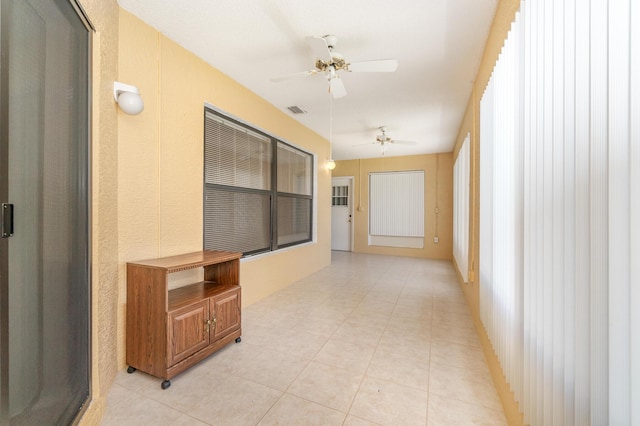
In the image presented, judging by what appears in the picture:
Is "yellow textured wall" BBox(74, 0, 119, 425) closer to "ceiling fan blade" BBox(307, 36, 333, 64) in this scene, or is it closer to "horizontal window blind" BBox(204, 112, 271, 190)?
"horizontal window blind" BBox(204, 112, 271, 190)

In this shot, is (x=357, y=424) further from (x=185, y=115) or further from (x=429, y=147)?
(x=429, y=147)

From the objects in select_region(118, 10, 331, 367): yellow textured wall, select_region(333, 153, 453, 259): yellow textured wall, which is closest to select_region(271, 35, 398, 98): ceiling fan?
select_region(118, 10, 331, 367): yellow textured wall

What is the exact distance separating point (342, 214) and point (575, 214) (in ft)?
23.9

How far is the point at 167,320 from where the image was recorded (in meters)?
1.84

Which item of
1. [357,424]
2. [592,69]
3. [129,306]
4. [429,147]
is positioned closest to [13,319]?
[129,306]

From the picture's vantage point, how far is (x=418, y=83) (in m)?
3.17

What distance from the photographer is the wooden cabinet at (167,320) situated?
1861mm

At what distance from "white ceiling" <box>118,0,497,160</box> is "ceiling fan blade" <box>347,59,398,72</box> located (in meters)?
0.23

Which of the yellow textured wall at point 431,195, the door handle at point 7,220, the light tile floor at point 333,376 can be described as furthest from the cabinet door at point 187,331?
the yellow textured wall at point 431,195

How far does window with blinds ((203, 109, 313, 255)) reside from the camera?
2.96 meters

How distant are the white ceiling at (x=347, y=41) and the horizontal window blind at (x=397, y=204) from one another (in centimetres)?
334

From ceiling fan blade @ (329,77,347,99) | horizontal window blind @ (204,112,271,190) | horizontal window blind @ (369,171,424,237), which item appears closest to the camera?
ceiling fan blade @ (329,77,347,99)

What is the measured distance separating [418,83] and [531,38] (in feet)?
7.12

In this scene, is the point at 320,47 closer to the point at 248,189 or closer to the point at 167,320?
the point at 248,189
